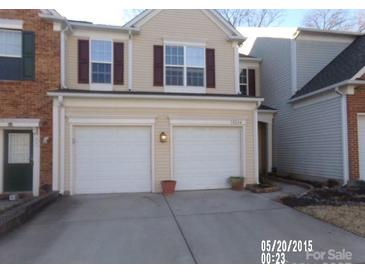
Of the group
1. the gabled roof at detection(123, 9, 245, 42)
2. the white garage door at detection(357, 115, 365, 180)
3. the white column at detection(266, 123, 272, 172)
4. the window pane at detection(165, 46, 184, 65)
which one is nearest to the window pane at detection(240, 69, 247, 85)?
the white column at detection(266, 123, 272, 172)

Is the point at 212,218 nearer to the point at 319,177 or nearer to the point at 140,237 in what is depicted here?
the point at 140,237

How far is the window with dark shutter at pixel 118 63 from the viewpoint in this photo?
38.4 ft

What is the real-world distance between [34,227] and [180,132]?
5718 mm

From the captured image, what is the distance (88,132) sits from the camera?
10.5 m

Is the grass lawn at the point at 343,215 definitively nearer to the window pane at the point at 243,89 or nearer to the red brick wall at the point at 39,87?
the red brick wall at the point at 39,87

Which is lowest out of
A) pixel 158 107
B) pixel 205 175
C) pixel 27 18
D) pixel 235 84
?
pixel 205 175

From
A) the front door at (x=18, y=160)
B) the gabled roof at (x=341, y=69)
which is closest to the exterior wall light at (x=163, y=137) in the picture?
the front door at (x=18, y=160)

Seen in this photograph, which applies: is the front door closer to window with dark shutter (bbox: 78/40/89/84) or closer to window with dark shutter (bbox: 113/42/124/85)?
window with dark shutter (bbox: 78/40/89/84)

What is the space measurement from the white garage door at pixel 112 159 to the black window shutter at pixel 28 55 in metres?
2.25

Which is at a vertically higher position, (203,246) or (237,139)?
(237,139)

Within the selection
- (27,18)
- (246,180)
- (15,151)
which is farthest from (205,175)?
(27,18)

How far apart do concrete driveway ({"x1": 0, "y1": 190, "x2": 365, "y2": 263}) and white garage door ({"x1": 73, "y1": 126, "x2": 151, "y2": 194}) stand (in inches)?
57.6

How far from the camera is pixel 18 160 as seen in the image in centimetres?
1013

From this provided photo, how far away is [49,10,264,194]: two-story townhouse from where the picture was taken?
34.3ft
